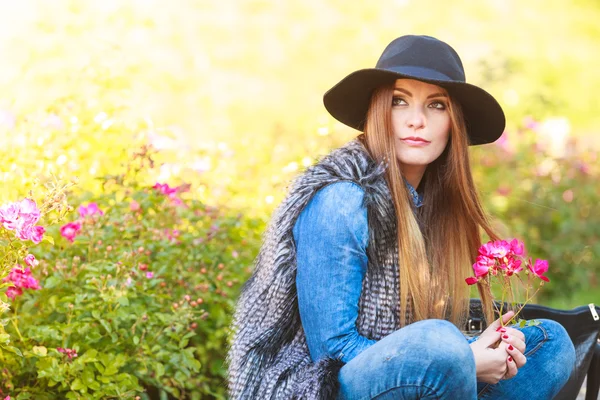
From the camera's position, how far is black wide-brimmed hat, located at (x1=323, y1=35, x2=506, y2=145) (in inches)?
90.3

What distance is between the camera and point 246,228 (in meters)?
3.35

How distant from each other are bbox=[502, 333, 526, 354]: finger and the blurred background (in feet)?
2.61

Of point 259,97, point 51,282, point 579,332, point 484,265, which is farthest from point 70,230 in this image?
point 259,97

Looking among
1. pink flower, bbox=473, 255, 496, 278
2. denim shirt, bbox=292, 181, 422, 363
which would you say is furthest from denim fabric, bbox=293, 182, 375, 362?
pink flower, bbox=473, 255, 496, 278

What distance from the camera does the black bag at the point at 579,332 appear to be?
8.23 ft

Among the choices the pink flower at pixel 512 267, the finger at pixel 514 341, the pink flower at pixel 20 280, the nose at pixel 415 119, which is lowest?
the finger at pixel 514 341

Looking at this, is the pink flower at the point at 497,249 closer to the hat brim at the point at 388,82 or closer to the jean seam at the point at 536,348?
the jean seam at the point at 536,348

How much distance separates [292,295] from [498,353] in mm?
522

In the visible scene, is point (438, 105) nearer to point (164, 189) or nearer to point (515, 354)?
point (515, 354)

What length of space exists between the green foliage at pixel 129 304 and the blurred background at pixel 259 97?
0.16 metres

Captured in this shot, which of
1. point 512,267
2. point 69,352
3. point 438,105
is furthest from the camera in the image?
point 438,105

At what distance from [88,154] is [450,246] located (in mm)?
1497

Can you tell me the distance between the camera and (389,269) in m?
2.23

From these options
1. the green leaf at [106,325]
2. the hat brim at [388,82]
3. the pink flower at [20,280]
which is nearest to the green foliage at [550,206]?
the hat brim at [388,82]
